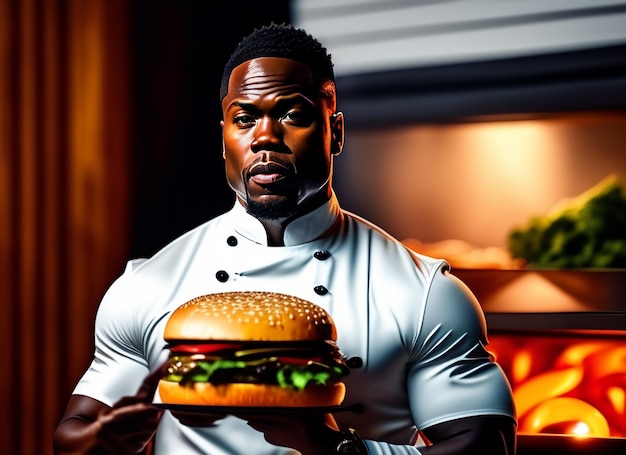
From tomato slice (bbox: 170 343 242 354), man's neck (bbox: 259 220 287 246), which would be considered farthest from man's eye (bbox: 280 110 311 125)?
tomato slice (bbox: 170 343 242 354)

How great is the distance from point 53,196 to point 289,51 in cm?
197

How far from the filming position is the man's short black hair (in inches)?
62.9

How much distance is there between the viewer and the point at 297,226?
1675mm

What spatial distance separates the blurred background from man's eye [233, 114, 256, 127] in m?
1.81

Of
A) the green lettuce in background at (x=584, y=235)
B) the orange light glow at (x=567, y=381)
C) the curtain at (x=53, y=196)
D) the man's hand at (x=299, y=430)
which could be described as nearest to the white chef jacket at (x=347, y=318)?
the man's hand at (x=299, y=430)

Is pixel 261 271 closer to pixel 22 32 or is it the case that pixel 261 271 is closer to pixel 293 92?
pixel 293 92

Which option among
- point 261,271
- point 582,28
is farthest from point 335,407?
point 582,28

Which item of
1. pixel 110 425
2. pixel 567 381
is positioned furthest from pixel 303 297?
pixel 567 381

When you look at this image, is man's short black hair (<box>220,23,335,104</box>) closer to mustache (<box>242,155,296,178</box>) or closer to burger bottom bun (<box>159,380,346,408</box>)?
mustache (<box>242,155,296,178</box>)

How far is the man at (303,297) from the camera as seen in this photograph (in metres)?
1.51

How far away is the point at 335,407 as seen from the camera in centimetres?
137

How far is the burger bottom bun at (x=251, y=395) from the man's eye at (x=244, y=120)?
0.51 meters

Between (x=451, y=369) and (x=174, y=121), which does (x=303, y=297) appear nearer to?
(x=451, y=369)

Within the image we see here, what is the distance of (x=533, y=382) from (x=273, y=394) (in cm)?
132
